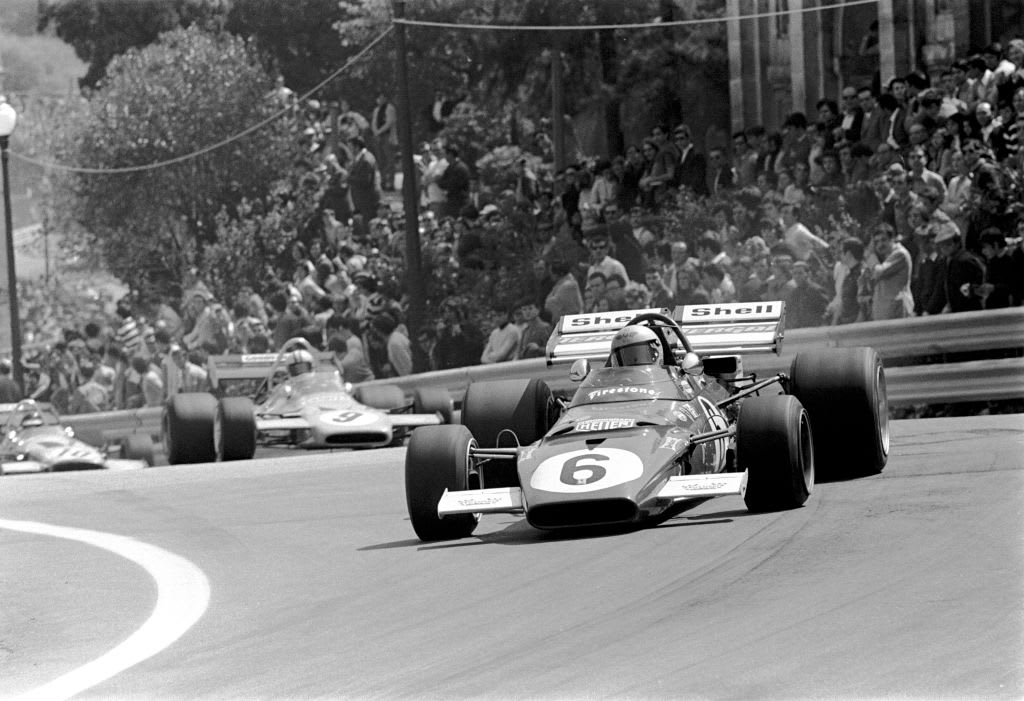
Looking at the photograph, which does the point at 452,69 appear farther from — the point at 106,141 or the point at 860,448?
the point at 860,448

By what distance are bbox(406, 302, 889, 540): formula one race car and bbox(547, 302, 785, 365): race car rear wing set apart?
0.06ft

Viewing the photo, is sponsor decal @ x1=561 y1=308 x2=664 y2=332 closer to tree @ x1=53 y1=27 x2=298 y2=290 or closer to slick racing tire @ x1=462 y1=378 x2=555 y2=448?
slick racing tire @ x1=462 y1=378 x2=555 y2=448

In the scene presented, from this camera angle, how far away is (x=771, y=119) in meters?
19.2

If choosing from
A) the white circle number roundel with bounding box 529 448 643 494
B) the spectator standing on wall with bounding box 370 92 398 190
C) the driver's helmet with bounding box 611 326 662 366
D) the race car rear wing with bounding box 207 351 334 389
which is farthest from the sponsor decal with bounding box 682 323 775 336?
the spectator standing on wall with bounding box 370 92 398 190

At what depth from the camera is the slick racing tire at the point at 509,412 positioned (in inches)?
468

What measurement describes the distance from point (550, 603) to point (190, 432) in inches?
461

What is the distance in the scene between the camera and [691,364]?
1106cm

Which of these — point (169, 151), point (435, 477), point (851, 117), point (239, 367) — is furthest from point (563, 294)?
point (169, 151)

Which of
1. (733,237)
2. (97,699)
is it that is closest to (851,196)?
(733,237)

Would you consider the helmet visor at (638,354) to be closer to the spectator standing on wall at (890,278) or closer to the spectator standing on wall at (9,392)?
the spectator standing on wall at (890,278)

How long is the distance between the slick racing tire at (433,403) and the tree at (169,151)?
8574 mm

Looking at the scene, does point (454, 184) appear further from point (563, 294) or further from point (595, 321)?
point (595, 321)

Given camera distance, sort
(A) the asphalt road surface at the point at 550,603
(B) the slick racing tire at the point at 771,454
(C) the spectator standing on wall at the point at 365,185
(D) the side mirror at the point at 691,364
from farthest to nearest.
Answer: (C) the spectator standing on wall at the point at 365,185 → (D) the side mirror at the point at 691,364 → (B) the slick racing tire at the point at 771,454 → (A) the asphalt road surface at the point at 550,603

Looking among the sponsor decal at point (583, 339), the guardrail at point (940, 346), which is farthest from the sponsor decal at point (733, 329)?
the guardrail at point (940, 346)
